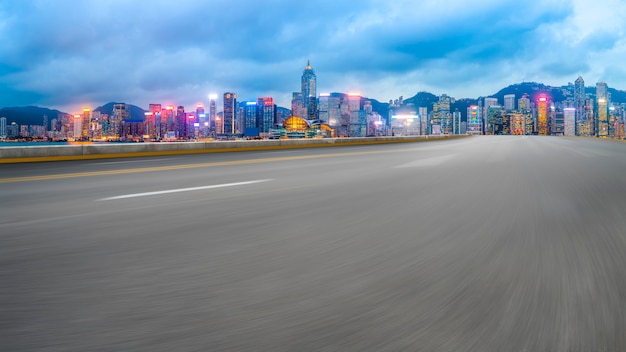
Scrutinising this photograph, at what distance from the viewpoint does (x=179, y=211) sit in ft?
15.7

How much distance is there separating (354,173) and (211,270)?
22.9ft

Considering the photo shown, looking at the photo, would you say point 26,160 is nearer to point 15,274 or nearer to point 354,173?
point 354,173

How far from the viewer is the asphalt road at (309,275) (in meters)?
1.84

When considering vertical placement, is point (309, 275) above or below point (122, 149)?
below

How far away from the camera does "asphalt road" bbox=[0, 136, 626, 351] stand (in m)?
1.84

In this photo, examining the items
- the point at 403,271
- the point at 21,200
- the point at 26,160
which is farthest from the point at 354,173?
the point at 26,160

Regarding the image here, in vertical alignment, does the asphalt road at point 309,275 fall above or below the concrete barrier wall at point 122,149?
below

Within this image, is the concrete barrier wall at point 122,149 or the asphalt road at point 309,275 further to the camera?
the concrete barrier wall at point 122,149

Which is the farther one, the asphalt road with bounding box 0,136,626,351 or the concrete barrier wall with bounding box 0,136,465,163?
the concrete barrier wall with bounding box 0,136,465,163

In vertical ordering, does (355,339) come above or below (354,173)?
below

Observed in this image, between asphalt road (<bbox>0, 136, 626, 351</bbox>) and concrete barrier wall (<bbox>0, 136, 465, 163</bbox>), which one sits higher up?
concrete barrier wall (<bbox>0, 136, 465, 163</bbox>)

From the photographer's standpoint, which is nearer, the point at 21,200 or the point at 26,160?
the point at 21,200

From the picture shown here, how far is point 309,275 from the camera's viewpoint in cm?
259

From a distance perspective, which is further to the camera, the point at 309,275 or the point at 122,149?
the point at 122,149
